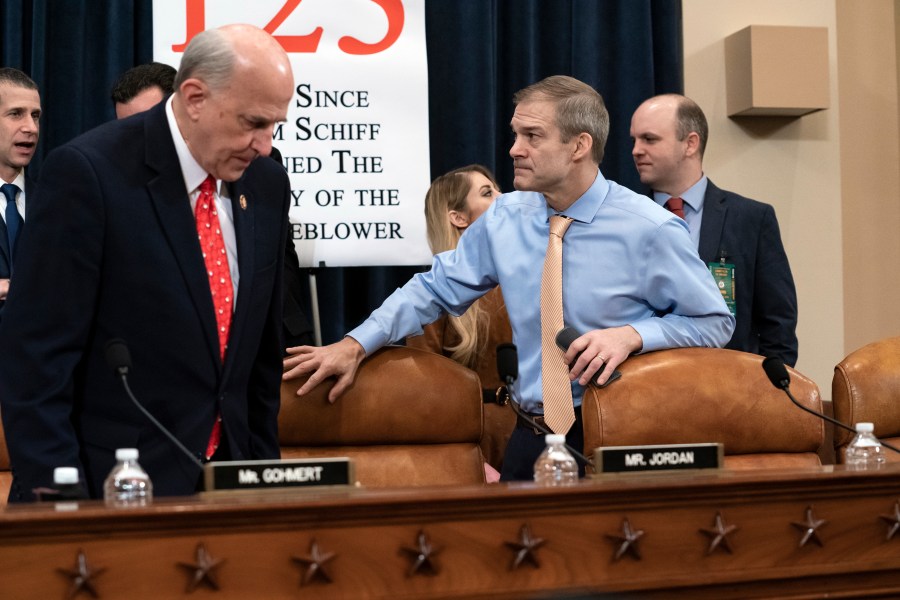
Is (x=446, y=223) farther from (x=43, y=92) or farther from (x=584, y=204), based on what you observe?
(x=43, y=92)

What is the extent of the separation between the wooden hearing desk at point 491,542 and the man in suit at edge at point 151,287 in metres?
0.47

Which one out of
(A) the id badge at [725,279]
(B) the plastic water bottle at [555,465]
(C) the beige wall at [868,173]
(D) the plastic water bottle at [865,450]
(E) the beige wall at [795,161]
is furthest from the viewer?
(C) the beige wall at [868,173]

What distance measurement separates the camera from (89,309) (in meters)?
2.15

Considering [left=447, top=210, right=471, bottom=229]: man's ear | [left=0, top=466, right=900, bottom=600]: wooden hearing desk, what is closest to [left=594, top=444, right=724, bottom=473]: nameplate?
[left=0, top=466, right=900, bottom=600]: wooden hearing desk

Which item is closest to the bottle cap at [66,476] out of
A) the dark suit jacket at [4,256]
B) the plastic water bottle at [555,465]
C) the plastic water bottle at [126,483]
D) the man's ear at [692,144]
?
the plastic water bottle at [126,483]

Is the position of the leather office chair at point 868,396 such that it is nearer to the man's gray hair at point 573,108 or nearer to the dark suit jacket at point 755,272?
the man's gray hair at point 573,108

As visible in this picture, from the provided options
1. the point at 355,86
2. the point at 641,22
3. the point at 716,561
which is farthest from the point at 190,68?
the point at 641,22

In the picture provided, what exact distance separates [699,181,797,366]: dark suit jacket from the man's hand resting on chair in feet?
5.45

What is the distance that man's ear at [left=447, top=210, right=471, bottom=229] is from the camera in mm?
4234

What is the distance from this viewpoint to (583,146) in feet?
10.5

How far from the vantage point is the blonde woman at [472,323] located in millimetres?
3756

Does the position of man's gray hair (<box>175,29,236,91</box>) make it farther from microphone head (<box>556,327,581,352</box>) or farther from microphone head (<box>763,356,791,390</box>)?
microphone head (<box>763,356,791,390</box>)

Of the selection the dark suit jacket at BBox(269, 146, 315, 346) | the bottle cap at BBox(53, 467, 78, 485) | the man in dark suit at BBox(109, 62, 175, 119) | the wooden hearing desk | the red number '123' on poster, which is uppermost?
the red number '123' on poster

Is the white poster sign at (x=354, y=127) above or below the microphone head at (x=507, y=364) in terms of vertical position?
above
